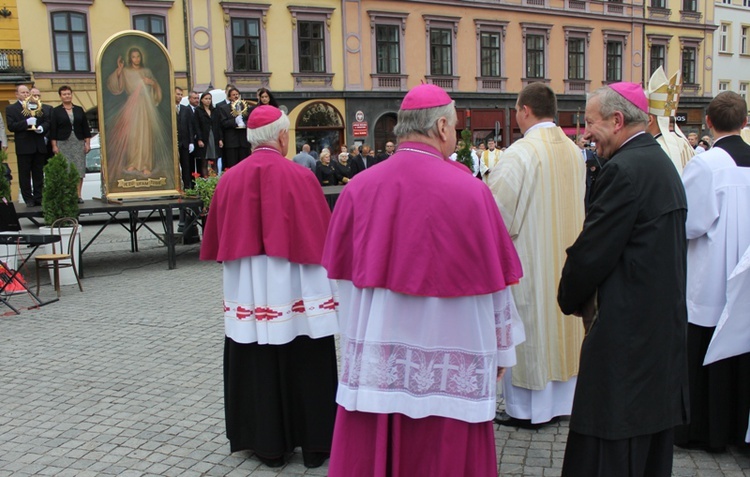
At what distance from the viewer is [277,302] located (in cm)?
393

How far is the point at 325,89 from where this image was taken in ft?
99.5

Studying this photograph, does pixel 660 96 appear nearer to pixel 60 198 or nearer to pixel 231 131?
pixel 60 198

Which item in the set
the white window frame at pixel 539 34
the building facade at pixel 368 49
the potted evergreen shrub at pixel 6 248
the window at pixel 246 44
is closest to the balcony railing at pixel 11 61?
the building facade at pixel 368 49

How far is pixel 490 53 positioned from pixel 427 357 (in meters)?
34.2

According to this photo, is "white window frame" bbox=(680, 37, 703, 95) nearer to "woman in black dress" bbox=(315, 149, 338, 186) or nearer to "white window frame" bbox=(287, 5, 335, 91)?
"white window frame" bbox=(287, 5, 335, 91)

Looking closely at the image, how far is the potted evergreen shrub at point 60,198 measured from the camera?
9898 mm

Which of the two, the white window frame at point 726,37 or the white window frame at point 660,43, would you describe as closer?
the white window frame at point 660,43

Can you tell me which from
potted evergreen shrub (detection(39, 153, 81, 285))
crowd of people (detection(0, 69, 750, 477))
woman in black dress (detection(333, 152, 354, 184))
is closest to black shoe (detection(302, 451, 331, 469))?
crowd of people (detection(0, 69, 750, 477))

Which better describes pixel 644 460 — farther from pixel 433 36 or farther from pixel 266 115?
pixel 433 36

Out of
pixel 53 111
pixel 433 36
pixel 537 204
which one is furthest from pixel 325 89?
pixel 537 204

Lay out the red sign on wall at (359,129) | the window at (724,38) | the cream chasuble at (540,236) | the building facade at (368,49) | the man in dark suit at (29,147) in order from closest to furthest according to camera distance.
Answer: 1. the cream chasuble at (540,236)
2. the man in dark suit at (29,147)
3. the building facade at (368,49)
4. the red sign on wall at (359,129)
5. the window at (724,38)

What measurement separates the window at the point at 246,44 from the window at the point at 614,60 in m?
20.5

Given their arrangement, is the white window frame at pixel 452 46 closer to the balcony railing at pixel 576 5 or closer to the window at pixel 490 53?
the window at pixel 490 53

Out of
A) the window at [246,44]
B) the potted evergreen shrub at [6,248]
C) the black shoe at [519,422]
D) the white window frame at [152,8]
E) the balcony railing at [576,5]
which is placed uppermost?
the balcony railing at [576,5]
